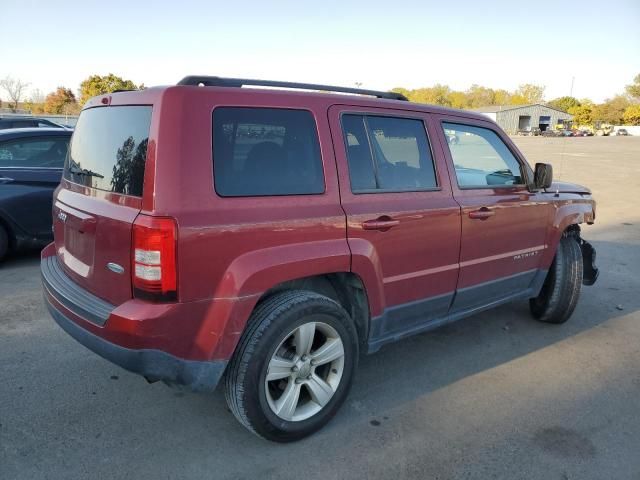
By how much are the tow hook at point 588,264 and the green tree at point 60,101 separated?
232ft

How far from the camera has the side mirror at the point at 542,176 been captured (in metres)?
3.99

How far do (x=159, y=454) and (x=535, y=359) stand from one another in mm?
2856

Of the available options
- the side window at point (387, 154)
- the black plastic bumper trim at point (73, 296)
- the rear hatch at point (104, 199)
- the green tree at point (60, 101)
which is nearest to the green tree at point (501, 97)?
the green tree at point (60, 101)

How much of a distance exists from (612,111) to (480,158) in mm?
114233

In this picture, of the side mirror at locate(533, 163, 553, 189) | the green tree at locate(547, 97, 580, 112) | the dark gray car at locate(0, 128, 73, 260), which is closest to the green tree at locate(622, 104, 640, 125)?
the green tree at locate(547, 97, 580, 112)

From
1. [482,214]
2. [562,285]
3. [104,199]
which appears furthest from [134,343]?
[562,285]

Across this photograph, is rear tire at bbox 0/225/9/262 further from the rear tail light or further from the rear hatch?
the rear tail light

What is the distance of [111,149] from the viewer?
2713 millimetres

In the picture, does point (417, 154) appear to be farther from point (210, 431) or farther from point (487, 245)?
point (210, 431)

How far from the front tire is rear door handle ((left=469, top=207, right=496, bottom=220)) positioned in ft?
4.12

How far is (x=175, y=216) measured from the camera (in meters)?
2.27

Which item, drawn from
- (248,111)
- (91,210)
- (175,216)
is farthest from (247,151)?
(91,210)

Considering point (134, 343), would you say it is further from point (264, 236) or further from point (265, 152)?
point (265, 152)

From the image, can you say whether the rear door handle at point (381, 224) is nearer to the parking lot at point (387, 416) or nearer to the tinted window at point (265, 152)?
the tinted window at point (265, 152)
